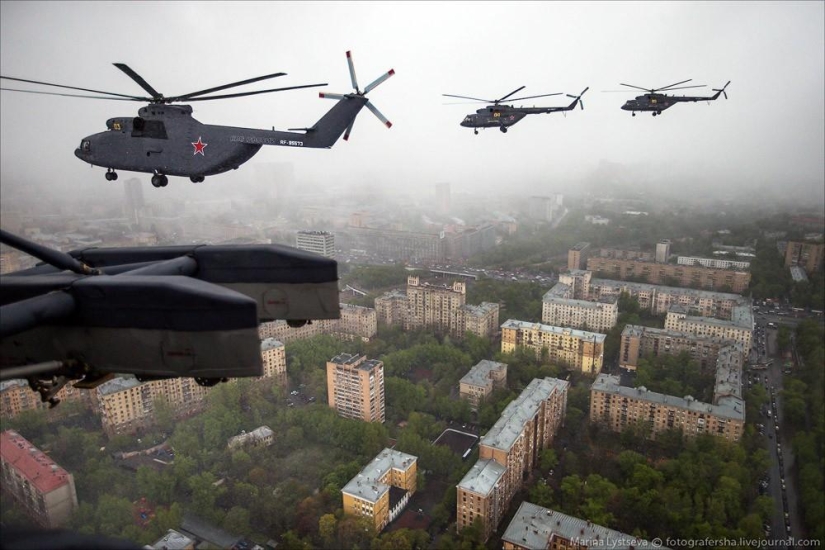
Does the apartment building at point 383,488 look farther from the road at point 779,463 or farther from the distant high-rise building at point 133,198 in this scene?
the distant high-rise building at point 133,198

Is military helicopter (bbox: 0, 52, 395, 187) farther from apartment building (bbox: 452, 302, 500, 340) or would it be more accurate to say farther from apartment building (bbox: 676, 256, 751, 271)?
apartment building (bbox: 676, 256, 751, 271)

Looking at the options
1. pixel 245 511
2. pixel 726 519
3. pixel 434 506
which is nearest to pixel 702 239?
pixel 726 519

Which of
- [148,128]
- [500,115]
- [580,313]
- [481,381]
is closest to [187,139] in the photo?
[148,128]

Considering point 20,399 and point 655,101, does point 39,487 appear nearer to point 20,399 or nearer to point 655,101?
point 20,399

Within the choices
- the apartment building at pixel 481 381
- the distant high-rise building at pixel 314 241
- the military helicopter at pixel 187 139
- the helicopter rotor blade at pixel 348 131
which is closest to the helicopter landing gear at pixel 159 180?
the military helicopter at pixel 187 139

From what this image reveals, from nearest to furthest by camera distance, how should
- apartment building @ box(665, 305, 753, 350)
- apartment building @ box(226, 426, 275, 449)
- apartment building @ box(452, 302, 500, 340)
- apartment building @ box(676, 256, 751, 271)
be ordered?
1. apartment building @ box(226, 426, 275, 449)
2. apartment building @ box(665, 305, 753, 350)
3. apartment building @ box(452, 302, 500, 340)
4. apartment building @ box(676, 256, 751, 271)

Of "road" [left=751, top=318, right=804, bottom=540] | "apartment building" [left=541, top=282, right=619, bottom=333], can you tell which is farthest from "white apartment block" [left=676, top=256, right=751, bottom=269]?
"road" [left=751, top=318, right=804, bottom=540]
